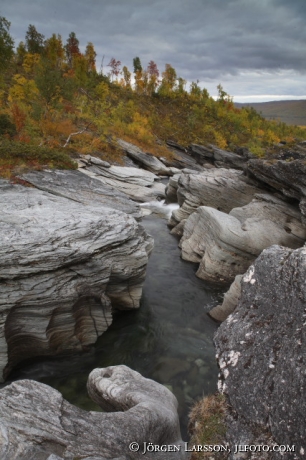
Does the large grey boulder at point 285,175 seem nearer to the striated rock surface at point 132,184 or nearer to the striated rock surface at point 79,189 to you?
the striated rock surface at point 79,189

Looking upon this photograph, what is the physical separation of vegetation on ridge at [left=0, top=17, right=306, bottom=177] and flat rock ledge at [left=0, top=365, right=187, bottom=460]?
14.4 metres

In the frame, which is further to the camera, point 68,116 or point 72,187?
point 68,116

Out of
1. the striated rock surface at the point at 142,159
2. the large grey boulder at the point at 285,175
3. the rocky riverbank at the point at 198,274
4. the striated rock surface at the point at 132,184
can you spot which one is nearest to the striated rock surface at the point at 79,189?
the rocky riverbank at the point at 198,274

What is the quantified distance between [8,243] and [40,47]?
103 m

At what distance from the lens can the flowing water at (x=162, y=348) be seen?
11.6 meters

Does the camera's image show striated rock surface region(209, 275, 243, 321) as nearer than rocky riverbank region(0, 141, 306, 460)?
No

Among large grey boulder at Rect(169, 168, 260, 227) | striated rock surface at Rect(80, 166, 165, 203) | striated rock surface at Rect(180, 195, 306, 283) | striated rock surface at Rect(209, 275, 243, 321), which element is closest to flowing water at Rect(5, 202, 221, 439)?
striated rock surface at Rect(209, 275, 243, 321)

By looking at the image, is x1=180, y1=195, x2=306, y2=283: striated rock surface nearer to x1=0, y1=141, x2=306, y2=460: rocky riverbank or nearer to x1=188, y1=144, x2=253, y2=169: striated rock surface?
x1=0, y1=141, x2=306, y2=460: rocky riverbank

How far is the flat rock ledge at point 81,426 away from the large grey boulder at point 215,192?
20968mm

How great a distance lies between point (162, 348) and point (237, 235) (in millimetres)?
8771

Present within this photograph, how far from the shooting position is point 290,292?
729 centimetres

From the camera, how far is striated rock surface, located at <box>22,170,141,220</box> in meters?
18.0

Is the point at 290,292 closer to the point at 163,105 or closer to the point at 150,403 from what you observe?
the point at 150,403

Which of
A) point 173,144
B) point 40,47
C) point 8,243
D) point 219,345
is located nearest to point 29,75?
point 40,47
